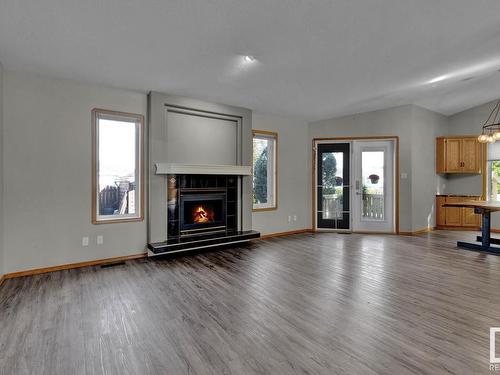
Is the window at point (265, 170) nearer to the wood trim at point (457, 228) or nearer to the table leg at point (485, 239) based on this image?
the table leg at point (485, 239)

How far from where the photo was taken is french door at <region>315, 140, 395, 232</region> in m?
6.48

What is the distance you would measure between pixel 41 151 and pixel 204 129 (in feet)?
8.08

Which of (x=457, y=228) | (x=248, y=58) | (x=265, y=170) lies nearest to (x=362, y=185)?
(x=265, y=170)

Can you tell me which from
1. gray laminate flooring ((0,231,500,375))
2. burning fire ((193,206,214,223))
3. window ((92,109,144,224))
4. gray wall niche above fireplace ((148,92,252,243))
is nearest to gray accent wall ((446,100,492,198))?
gray laminate flooring ((0,231,500,375))

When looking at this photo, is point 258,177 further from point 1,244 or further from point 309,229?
point 1,244

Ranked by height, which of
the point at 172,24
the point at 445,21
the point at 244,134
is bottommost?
the point at 244,134

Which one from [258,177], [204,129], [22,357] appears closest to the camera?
[22,357]

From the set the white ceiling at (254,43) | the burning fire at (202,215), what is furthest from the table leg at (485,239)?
the burning fire at (202,215)

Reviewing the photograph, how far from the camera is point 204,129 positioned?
5.13m

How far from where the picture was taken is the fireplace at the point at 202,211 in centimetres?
488

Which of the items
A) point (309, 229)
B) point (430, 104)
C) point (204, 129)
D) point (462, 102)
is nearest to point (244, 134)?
point (204, 129)

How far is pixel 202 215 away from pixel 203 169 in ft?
2.94

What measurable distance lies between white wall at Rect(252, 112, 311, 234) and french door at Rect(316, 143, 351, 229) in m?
0.30

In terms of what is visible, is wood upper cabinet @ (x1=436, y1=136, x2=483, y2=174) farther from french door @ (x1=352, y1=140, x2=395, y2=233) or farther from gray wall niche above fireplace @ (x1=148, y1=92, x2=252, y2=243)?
gray wall niche above fireplace @ (x1=148, y1=92, x2=252, y2=243)
